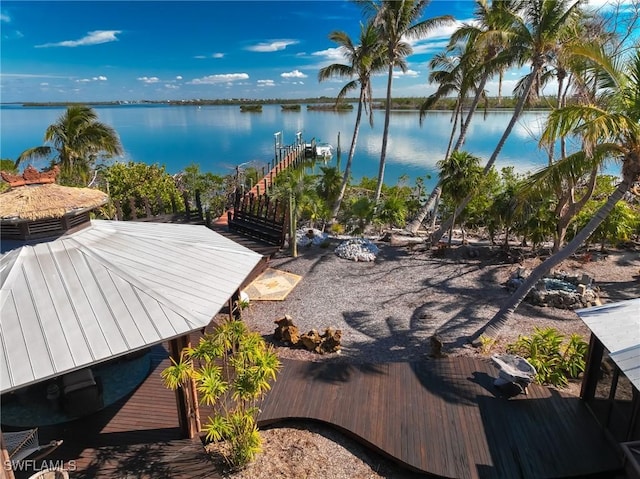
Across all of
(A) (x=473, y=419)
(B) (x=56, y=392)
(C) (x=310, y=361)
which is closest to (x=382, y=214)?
(C) (x=310, y=361)

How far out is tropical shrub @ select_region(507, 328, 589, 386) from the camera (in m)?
6.91

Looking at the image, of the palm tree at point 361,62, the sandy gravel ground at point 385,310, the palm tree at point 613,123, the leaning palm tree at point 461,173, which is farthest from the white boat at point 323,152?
the palm tree at point 613,123

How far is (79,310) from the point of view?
14.7 feet

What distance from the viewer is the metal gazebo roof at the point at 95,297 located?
4.01 m

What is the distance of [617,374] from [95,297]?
699 centimetres

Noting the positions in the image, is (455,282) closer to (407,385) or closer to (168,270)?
(407,385)

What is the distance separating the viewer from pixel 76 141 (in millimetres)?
17234

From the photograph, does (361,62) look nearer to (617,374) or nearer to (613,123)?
(613,123)

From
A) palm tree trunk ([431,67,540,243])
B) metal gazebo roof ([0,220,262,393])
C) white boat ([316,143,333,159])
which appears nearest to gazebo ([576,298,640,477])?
metal gazebo roof ([0,220,262,393])

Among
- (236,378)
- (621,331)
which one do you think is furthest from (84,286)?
(621,331)

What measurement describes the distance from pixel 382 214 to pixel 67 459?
41.2 ft

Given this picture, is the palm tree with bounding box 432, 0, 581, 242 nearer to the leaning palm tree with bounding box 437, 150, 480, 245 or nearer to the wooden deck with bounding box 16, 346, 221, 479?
the leaning palm tree with bounding box 437, 150, 480, 245

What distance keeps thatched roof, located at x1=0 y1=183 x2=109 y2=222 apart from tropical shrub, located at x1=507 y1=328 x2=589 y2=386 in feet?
25.9

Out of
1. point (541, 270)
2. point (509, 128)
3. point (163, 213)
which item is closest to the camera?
point (541, 270)
